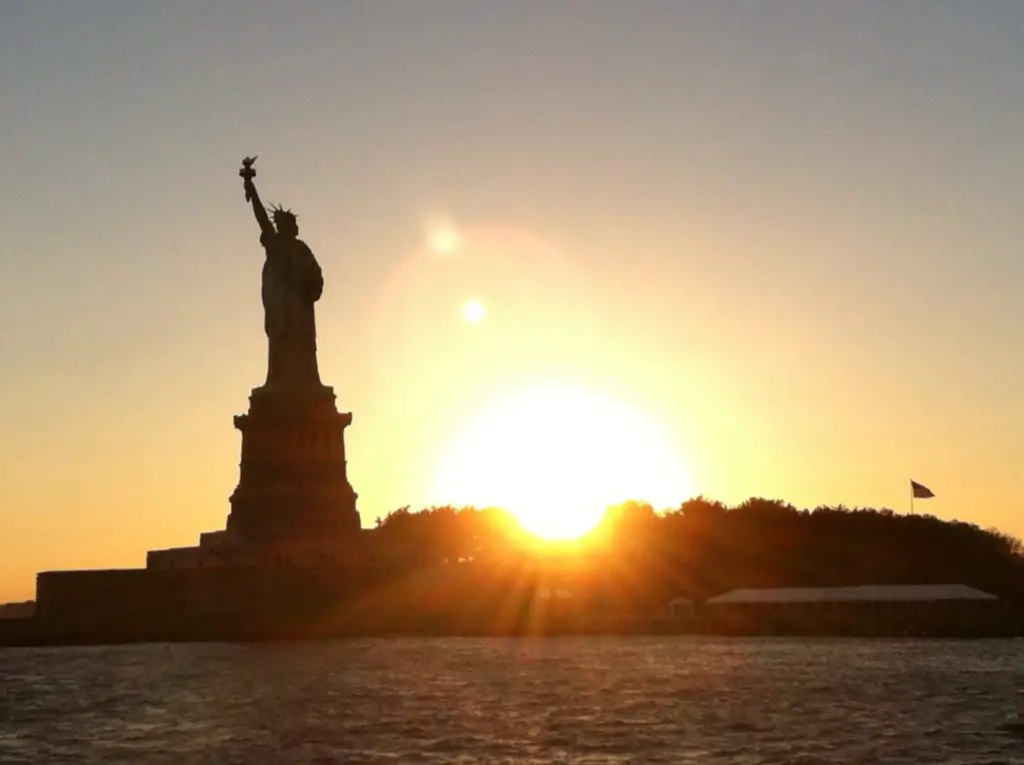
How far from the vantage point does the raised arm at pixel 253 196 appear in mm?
58312

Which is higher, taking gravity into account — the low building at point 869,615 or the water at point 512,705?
the low building at point 869,615

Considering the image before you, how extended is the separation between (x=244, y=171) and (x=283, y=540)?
14.1 m

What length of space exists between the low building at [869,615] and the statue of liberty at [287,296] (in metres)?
18.7

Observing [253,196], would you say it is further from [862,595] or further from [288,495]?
[862,595]

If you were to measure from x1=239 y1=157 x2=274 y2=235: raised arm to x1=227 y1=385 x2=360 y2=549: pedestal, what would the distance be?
20.8 feet

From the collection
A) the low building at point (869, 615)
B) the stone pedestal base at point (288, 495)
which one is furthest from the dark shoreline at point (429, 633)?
the stone pedestal base at point (288, 495)

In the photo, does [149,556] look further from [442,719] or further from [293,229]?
[442,719]

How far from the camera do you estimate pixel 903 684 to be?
38469 mm

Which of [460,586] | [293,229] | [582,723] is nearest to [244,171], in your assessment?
[293,229]

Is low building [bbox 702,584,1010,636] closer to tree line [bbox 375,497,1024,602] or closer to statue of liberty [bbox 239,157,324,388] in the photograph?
tree line [bbox 375,497,1024,602]

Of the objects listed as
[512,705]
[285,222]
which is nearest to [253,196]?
[285,222]

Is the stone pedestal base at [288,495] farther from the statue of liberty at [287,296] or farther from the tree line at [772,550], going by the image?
the tree line at [772,550]

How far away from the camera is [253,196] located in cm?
5838

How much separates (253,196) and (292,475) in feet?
35.6
